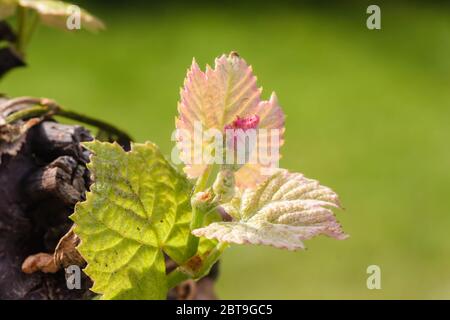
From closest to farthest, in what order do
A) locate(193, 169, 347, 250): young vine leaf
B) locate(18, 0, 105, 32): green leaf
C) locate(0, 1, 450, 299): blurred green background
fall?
locate(193, 169, 347, 250): young vine leaf, locate(18, 0, 105, 32): green leaf, locate(0, 1, 450, 299): blurred green background

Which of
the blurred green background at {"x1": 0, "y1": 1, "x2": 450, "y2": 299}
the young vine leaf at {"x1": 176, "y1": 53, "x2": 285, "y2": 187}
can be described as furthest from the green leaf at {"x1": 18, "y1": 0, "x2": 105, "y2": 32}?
the blurred green background at {"x1": 0, "y1": 1, "x2": 450, "y2": 299}

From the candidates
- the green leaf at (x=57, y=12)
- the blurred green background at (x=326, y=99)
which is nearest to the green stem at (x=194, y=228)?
the green leaf at (x=57, y=12)

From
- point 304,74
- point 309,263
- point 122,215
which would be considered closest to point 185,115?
point 122,215

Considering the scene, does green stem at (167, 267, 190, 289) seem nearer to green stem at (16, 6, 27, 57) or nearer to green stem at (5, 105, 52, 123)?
green stem at (5, 105, 52, 123)

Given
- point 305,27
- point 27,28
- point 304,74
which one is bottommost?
point 27,28

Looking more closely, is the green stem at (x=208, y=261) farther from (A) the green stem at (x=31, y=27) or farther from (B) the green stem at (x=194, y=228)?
(A) the green stem at (x=31, y=27)
